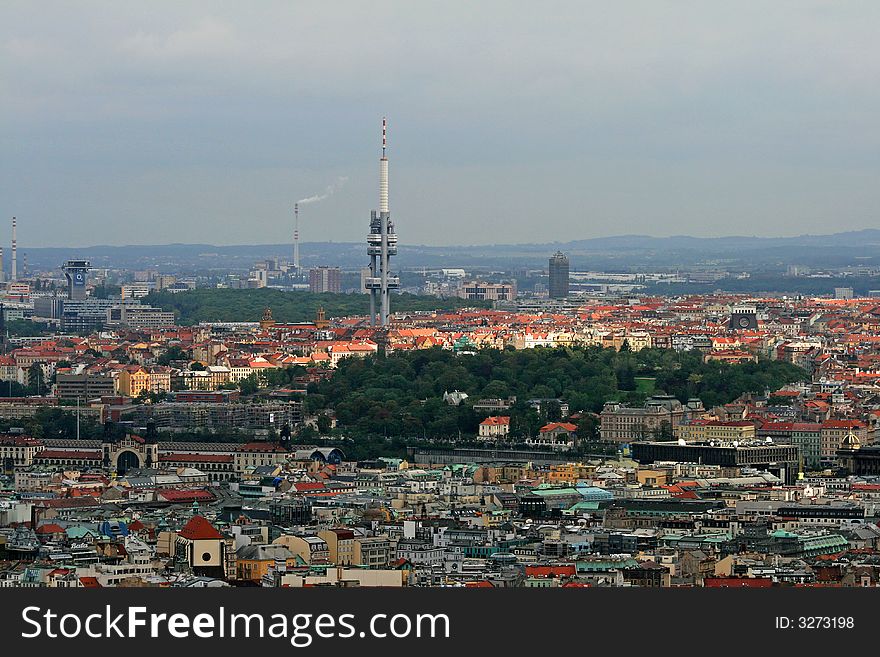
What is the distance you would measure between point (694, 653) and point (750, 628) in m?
0.66

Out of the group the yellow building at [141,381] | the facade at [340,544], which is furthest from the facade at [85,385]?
the facade at [340,544]

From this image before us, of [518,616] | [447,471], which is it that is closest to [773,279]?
[447,471]

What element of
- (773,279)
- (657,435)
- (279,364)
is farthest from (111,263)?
(657,435)

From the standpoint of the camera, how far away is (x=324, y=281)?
472ft

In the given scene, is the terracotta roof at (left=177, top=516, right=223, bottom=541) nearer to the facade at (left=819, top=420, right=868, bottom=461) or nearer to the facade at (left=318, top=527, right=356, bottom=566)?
the facade at (left=318, top=527, right=356, bottom=566)

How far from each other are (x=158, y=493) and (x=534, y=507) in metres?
5.58

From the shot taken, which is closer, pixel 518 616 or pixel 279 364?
pixel 518 616

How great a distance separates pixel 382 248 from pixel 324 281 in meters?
43.7

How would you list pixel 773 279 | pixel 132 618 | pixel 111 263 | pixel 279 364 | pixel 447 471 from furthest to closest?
pixel 111 263
pixel 773 279
pixel 279 364
pixel 447 471
pixel 132 618

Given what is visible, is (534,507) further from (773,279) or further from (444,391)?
(773,279)

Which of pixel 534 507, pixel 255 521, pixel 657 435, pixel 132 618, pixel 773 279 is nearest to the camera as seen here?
pixel 132 618

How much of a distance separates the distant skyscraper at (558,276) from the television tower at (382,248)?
3946 cm

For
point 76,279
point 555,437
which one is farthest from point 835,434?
point 76,279

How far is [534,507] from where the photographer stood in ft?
148
